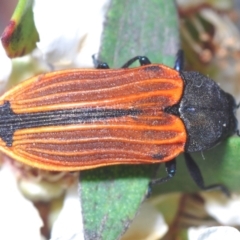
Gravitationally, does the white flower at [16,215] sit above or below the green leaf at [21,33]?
below

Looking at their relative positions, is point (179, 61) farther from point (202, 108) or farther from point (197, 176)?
point (197, 176)

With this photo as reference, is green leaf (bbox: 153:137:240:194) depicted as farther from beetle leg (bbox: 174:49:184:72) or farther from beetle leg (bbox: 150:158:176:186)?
beetle leg (bbox: 174:49:184:72)

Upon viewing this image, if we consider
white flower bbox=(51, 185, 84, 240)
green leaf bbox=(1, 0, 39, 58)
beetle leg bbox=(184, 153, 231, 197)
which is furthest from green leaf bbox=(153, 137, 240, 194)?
green leaf bbox=(1, 0, 39, 58)

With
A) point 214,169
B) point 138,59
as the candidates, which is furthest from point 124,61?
point 214,169

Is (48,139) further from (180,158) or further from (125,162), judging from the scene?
(180,158)

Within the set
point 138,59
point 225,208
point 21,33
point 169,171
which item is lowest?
point 225,208

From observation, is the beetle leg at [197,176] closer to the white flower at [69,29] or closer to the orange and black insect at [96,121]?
the orange and black insect at [96,121]

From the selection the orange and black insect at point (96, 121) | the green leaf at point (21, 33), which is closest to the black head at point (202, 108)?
the orange and black insect at point (96, 121)
